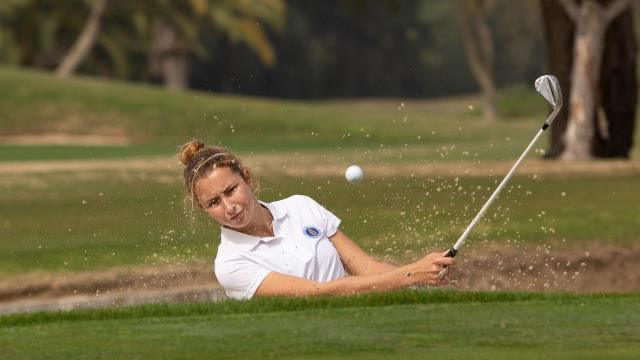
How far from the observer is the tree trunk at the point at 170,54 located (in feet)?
185

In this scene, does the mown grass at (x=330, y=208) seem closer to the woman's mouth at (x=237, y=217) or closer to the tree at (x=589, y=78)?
the tree at (x=589, y=78)

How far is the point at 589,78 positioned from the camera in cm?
2350

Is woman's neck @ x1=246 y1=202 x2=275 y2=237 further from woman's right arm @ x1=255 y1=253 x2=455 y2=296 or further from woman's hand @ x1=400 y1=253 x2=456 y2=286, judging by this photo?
woman's hand @ x1=400 y1=253 x2=456 y2=286

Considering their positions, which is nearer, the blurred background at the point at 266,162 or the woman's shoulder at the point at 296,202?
the woman's shoulder at the point at 296,202

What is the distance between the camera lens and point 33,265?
13.6 meters

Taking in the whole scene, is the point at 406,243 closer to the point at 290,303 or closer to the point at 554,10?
the point at 290,303

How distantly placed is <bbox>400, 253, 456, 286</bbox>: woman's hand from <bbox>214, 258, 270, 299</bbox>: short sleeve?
67cm

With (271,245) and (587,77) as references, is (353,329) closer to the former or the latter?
(271,245)

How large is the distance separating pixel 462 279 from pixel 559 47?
11620 mm

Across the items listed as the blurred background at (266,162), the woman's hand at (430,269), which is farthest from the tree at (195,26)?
the woman's hand at (430,269)

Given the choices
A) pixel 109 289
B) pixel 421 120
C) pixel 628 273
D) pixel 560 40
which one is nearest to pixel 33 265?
pixel 109 289

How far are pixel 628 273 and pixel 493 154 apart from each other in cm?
1336

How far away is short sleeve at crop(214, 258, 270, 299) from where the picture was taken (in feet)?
24.7

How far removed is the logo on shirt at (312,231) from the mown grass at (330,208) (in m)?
4.91
